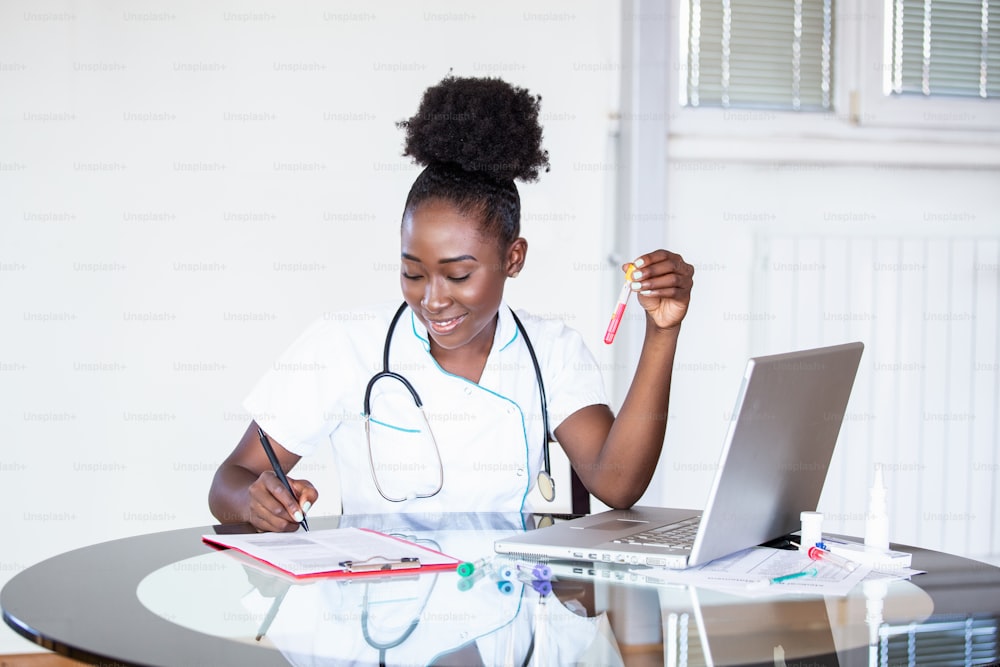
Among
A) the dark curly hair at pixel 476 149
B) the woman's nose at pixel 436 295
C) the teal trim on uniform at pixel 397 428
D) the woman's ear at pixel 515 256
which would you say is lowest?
the teal trim on uniform at pixel 397 428

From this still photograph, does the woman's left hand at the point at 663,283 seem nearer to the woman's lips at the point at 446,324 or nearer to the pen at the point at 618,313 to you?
the pen at the point at 618,313

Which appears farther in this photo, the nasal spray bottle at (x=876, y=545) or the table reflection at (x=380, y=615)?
the nasal spray bottle at (x=876, y=545)

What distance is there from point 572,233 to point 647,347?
1.22 meters

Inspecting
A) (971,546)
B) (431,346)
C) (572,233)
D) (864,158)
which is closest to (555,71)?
(572,233)

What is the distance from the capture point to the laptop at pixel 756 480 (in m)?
1.12

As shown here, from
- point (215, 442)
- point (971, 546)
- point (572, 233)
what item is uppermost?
point (572, 233)

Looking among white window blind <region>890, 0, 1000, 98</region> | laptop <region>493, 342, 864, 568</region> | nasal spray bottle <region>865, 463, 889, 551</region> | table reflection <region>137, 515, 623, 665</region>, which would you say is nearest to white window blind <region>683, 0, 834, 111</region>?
white window blind <region>890, 0, 1000, 98</region>

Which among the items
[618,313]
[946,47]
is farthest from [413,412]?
[946,47]

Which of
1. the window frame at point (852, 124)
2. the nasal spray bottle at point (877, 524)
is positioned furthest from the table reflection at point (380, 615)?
the window frame at point (852, 124)

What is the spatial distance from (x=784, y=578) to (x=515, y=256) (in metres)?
0.89

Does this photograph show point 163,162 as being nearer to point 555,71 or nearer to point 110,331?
point 110,331

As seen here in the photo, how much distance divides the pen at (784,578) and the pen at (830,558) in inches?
2.2

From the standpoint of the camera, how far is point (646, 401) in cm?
170

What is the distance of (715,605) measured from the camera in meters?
1.06
